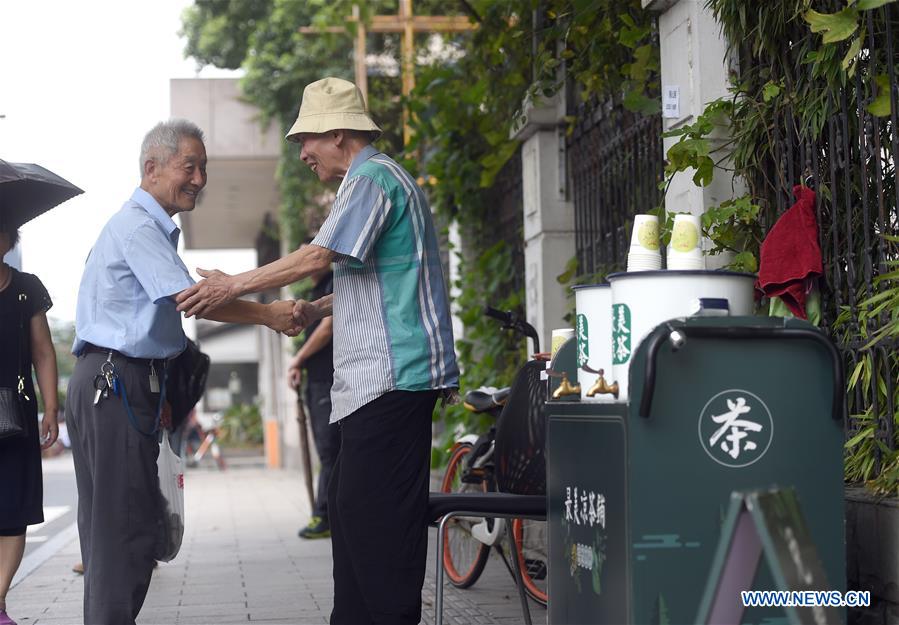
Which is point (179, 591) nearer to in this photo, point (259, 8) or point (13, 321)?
point (13, 321)

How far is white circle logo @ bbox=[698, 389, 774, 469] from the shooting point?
308cm

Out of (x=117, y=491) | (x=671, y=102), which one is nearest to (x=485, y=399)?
(x=671, y=102)

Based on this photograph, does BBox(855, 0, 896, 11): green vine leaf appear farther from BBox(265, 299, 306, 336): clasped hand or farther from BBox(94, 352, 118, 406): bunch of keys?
BBox(94, 352, 118, 406): bunch of keys

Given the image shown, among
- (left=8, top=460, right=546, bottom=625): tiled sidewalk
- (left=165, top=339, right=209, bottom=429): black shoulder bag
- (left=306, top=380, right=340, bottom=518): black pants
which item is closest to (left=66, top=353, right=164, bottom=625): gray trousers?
(left=165, top=339, right=209, bottom=429): black shoulder bag

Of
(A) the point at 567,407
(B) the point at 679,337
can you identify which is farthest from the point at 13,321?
(B) the point at 679,337

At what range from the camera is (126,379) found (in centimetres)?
454

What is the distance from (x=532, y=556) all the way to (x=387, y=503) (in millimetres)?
2859

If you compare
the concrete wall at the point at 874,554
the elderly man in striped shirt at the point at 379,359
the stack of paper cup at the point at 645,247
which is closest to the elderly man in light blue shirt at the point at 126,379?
the elderly man in striped shirt at the point at 379,359

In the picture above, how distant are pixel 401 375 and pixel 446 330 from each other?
25cm

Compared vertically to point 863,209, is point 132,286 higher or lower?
lower

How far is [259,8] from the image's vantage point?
81.1 ft

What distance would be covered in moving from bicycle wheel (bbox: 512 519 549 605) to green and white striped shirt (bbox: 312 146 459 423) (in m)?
2.00

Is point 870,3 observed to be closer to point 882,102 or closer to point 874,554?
point 882,102

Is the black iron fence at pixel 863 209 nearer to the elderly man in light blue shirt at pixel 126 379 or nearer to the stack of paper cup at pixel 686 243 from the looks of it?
the stack of paper cup at pixel 686 243
